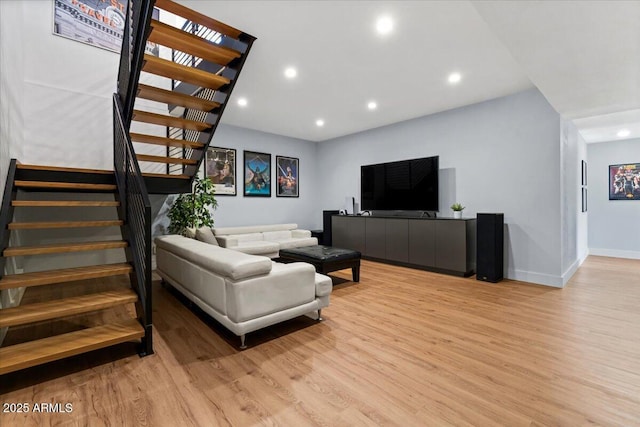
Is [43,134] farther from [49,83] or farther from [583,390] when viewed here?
[583,390]

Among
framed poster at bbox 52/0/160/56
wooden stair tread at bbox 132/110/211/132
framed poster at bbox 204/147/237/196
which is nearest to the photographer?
wooden stair tread at bbox 132/110/211/132

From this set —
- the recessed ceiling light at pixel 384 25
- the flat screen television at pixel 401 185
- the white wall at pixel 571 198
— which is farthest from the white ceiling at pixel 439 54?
the flat screen television at pixel 401 185

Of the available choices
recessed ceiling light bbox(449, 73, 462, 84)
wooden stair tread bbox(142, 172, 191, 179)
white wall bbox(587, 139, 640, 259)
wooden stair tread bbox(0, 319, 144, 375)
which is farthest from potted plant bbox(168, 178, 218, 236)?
white wall bbox(587, 139, 640, 259)

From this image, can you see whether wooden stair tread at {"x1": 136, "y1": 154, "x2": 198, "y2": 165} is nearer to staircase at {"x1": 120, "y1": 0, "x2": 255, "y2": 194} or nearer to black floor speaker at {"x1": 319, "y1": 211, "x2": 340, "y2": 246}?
staircase at {"x1": 120, "y1": 0, "x2": 255, "y2": 194}

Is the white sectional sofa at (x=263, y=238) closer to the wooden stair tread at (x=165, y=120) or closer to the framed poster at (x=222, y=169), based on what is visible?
the framed poster at (x=222, y=169)

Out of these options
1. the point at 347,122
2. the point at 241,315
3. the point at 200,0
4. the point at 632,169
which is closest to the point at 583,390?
the point at 241,315

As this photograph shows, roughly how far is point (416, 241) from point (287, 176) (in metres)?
3.59

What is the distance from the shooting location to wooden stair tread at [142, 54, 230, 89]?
2.64 meters

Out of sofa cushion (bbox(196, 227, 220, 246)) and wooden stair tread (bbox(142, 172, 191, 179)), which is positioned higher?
wooden stair tread (bbox(142, 172, 191, 179))

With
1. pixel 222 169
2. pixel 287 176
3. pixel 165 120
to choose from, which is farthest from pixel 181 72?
pixel 287 176

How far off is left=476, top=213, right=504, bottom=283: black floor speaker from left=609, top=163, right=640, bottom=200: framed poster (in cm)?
394

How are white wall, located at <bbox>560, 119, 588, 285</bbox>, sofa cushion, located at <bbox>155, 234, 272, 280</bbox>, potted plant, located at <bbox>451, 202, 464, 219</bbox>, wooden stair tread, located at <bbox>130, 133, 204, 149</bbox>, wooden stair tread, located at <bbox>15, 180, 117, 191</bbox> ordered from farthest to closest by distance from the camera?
potted plant, located at <bbox>451, 202, 464, 219</bbox>, white wall, located at <bbox>560, 119, 588, 285</bbox>, wooden stair tread, located at <bbox>130, 133, 204, 149</bbox>, wooden stair tread, located at <bbox>15, 180, 117, 191</bbox>, sofa cushion, located at <bbox>155, 234, 272, 280</bbox>

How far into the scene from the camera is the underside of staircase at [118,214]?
2.09 m

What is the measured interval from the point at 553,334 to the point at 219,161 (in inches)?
229
